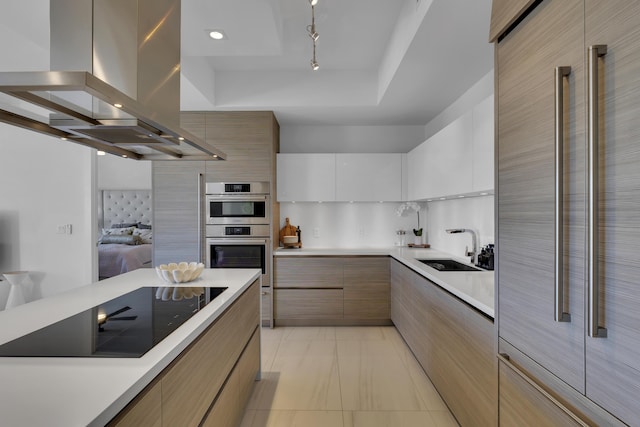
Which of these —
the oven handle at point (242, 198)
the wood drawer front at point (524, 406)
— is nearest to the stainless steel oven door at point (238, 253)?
the oven handle at point (242, 198)

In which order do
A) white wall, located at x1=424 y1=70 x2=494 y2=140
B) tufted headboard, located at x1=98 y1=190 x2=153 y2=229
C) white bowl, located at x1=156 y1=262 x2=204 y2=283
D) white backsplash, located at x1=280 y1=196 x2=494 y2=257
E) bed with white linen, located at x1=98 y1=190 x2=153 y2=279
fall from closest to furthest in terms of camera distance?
white bowl, located at x1=156 y1=262 x2=204 y2=283
white wall, located at x1=424 y1=70 x2=494 y2=140
white backsplash, located at x1=280 y1=196 x2=494 y2=257
bed with white linen, located at x1=98 y1=190 x2=153 y2=279
tufted headboard, located at x1=98 y1=190 x2=153 y2=229

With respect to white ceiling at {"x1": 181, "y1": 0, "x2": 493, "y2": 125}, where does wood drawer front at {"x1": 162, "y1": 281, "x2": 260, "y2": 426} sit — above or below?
below

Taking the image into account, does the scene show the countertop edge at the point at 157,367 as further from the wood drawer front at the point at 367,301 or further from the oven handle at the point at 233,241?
the wood drawer front at the point at 367,301

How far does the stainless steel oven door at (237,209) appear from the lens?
385cm

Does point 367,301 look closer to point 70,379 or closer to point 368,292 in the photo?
point 368,292

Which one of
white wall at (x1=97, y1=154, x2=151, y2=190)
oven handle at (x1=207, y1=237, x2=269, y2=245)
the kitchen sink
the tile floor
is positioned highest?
white wall at (x1=97, y1=154, x2=151, y2=190)

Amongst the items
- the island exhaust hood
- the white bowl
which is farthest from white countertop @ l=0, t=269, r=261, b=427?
the island exhaust hood

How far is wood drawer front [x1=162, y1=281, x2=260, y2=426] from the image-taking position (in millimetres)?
1087

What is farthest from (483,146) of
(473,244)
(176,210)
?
(176,210)

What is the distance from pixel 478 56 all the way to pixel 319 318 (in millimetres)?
2969

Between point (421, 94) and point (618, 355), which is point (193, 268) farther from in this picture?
point (421, 94)

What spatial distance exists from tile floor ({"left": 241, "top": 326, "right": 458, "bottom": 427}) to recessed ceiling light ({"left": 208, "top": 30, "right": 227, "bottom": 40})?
261 centimetres

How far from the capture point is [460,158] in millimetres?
2574

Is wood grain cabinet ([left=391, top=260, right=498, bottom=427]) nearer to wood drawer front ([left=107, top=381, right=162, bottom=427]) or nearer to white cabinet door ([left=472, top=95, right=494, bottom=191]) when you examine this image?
white cabinet door ([left=472, top=95, right=494, bottom=191])
